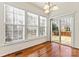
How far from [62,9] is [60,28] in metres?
1.19

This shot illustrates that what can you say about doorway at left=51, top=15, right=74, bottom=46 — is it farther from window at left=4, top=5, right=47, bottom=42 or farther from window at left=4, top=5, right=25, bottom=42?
window at left=4, top=5, right=25, bottom=42

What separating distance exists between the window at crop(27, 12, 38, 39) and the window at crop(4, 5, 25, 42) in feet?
1.24

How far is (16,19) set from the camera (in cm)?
381

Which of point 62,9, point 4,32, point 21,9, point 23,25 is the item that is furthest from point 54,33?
point 4,32

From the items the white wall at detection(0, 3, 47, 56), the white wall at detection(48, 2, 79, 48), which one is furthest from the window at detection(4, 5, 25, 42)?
the white wall at detection(48, 2, 79, 48)

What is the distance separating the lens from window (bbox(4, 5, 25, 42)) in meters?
3.41

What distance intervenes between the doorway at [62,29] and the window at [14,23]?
2.31m

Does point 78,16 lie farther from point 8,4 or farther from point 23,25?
point 8,4

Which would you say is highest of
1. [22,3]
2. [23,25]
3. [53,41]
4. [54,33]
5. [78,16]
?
[22,3]

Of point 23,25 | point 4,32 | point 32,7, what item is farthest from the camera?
point 32,7

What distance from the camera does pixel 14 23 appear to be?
370cm

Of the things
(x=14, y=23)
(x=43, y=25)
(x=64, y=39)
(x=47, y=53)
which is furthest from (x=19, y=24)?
(x=64, y=39)

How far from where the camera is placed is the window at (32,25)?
4443 mm

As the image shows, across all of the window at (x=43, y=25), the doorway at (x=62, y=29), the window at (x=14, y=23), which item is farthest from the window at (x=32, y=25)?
the doorway at (x=62, y=29)
